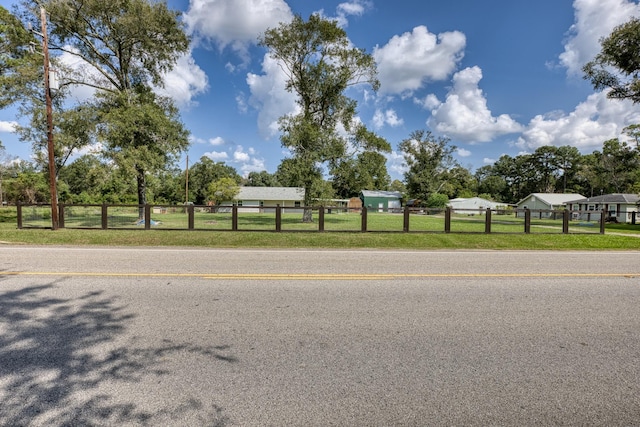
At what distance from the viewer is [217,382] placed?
9.15ft

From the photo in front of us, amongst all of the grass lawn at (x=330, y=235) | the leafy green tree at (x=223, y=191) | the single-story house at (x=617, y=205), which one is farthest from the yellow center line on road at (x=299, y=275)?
the leafy green tree at (x=223, y=191)

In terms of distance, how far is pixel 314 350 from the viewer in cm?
339

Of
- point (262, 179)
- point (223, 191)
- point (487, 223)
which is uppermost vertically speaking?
point (262, 179)

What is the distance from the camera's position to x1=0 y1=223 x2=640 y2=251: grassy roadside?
12047 mm

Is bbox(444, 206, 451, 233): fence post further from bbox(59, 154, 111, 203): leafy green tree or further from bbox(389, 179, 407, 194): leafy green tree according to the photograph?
bbox(389, 179, 407, 194): leafy green tree

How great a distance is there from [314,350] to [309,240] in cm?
921

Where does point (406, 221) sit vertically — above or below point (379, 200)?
below

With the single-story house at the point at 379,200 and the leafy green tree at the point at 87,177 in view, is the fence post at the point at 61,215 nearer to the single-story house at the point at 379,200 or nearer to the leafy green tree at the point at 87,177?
the leafy green tree at the point at 87,177

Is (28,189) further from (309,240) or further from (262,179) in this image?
(262,179)

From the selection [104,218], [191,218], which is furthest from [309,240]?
[104,218]

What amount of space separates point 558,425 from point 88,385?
11.7ft

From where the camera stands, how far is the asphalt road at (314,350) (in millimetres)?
2465

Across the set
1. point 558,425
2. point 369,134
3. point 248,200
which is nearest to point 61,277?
point 558,425

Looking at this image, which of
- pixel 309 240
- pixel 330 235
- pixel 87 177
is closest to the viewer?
pixel 309 240
